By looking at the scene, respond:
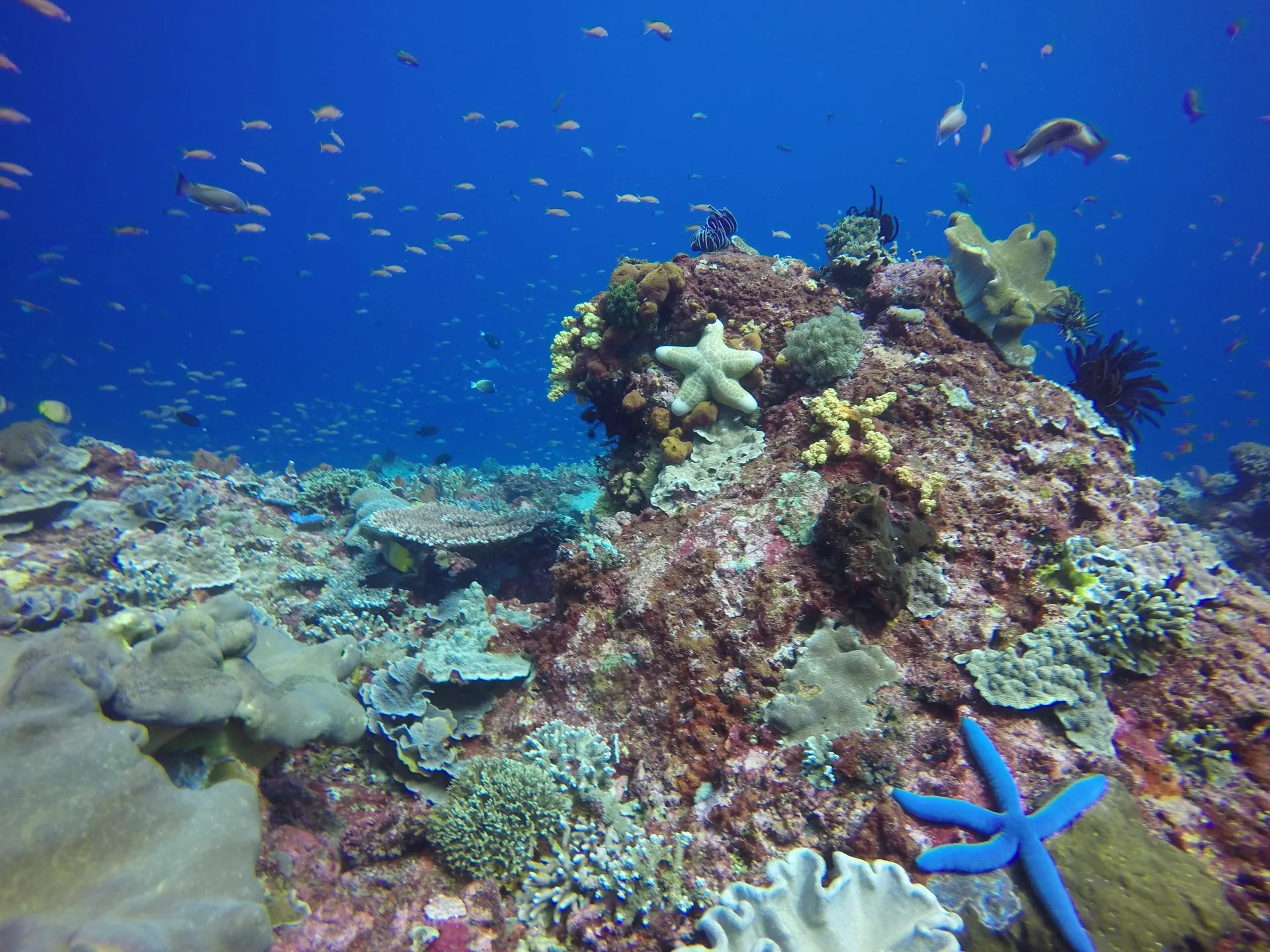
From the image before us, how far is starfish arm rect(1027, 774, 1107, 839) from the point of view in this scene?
123 inches

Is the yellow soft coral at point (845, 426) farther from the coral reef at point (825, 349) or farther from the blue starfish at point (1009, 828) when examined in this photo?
the blue starfish at point (1009, 828)

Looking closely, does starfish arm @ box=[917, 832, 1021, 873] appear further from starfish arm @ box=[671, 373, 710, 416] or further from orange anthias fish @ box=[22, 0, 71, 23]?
orange anthias fish @ box=[22, 0, 71, 23]

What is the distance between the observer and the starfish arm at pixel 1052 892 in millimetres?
2779

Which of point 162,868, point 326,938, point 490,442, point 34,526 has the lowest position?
point 326,938

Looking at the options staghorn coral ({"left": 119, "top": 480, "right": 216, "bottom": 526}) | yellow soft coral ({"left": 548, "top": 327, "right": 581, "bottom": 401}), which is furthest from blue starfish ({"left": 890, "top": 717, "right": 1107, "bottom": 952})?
staghorn coral ({"left": 119, "top": 480, "right": 216, "bottom": 526})

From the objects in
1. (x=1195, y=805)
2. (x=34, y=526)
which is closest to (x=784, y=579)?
(x=1195, y=805)

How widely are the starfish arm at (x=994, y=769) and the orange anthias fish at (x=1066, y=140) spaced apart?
28.2ft

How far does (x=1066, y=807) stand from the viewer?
3168mm

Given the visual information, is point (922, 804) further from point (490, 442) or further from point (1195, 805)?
point (490, 442)

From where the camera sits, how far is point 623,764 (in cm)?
438

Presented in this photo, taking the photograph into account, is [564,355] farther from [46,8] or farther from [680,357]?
[46,8]

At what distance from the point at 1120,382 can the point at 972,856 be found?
6.90 m

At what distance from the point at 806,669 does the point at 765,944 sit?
1.73 m

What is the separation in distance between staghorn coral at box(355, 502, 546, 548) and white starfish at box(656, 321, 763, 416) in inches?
105
